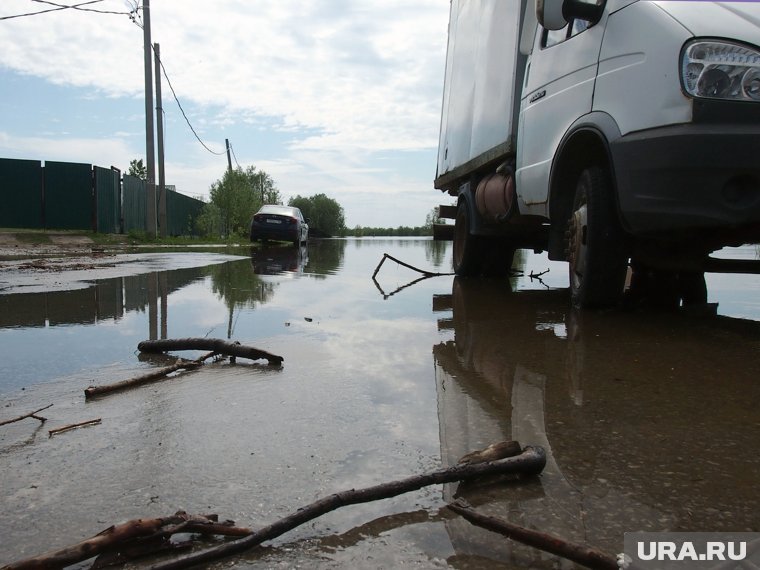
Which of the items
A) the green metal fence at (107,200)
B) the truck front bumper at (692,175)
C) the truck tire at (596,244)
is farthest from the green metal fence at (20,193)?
the truck front bumper at (692,175)

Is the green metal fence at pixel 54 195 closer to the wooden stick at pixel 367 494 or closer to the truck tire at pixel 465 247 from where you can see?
the truck tire at pixel 465 247

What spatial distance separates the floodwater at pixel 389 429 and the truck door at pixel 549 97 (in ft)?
4.28

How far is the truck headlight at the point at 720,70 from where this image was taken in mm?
3172

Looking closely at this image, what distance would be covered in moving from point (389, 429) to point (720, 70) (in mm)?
2585

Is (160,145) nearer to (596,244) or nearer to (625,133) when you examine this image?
(596,244)

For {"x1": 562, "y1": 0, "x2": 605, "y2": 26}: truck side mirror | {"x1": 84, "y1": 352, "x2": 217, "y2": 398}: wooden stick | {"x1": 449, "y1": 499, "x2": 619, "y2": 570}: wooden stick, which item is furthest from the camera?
{"x1": 562, "y1": 0, "x2": 605, "y2": 26}: truck side mirror

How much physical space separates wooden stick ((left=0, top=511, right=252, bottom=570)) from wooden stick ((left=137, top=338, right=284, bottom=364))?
1.70 meters

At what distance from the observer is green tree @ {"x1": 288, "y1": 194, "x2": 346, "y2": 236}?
322 feet

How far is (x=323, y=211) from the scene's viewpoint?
102 metres

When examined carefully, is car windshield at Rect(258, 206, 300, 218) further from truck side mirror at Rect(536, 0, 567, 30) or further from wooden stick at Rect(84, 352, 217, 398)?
wooden stick at Rect(84, 352, 217, 398)

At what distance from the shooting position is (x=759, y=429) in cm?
208

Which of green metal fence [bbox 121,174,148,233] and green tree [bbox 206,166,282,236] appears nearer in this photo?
green metal fence [bbox 121,174,148,233]

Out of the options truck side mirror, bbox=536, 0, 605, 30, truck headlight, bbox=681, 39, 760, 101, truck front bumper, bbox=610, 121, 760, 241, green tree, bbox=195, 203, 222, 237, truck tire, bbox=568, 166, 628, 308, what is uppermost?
truck side mirror, bbox=536, 0, 605, 30

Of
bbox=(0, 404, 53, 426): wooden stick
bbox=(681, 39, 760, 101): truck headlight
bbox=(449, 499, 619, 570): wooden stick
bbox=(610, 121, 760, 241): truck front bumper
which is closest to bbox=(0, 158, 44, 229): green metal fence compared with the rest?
bbox=(0, 404, 53, 426): wooden stick
